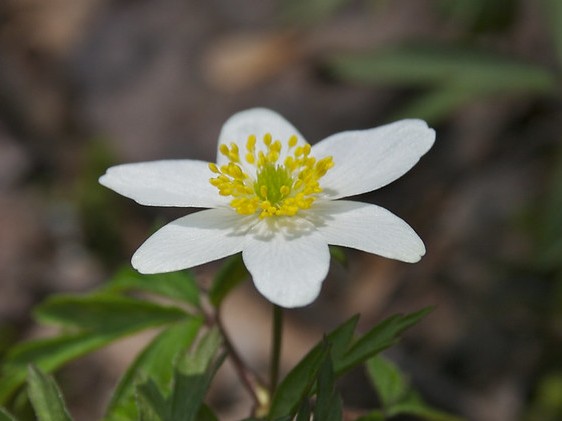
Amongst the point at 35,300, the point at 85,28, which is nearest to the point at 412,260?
the point at 35,300

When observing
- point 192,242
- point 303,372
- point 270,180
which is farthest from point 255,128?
point 303,372

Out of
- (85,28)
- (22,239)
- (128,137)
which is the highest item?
(85,28)

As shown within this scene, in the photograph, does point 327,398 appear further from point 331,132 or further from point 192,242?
point 331,132

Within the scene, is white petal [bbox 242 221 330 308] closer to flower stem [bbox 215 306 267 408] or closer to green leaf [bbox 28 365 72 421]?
flower stem [bbox 215 306 267 408]

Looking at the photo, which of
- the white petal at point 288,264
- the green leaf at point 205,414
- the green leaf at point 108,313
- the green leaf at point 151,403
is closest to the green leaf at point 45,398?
the green leaf at point 151,403

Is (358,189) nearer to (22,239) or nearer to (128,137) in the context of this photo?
(22,239)
